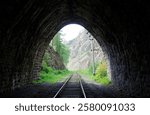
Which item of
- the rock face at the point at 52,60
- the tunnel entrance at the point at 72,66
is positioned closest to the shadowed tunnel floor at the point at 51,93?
the tunnel entrance at the point at 72,66

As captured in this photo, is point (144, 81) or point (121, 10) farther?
point (121, 10)

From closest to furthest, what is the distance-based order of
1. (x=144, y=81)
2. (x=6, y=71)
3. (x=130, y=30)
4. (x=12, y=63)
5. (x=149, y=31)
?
(x=149, y=31) → (x=144, y=81) → (x=130, y=30) → (x=6, y=71) → (x=12, y=63)

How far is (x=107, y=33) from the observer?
72.8 feet

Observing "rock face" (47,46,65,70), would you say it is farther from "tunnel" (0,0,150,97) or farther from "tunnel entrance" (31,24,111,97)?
"tunnel" (0,0,150,97)

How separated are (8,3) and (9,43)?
2.87 metres

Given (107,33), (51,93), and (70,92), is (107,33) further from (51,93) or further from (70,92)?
(51,93)

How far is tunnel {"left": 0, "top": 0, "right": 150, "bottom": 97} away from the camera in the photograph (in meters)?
14.1

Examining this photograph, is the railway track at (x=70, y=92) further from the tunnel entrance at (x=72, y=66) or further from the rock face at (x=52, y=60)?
the rock face at (x=52, y=60)

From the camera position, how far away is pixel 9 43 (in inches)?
697

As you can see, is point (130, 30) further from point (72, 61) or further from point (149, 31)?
point (72, 61)

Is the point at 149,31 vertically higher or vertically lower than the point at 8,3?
lower

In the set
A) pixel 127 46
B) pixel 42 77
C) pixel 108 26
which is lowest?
pixel 42 77

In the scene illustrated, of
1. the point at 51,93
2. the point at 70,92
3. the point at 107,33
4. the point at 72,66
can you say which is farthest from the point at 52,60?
the point at 72,66

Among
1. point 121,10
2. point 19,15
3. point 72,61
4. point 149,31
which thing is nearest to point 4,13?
point 19,15
